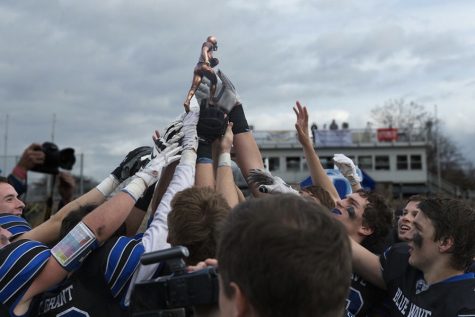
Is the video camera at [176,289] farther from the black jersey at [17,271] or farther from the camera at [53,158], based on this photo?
the camera at [53,158]

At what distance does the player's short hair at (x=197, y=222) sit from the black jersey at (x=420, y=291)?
1198 millimetres

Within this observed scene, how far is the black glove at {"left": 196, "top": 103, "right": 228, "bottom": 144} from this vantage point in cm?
290

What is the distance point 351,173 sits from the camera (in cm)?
467

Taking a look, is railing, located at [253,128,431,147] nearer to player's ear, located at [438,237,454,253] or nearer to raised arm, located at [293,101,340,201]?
raised arm, located at [293,101,340,201]

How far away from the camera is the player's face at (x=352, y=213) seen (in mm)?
3414

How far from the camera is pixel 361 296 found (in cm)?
307

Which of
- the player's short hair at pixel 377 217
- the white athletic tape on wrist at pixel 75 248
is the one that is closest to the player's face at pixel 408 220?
the player's short hair at pixel 377 217

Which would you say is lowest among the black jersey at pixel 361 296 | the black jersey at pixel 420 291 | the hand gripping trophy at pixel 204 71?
the black jersey at pixel 361 296

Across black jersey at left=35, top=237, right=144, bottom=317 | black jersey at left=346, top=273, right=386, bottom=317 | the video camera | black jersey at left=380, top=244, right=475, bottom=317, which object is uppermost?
the video camera

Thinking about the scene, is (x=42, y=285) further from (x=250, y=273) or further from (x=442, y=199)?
(x=442, y=199)

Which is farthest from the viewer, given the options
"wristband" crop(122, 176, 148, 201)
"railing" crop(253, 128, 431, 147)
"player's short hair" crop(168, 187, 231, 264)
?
"railing" crop(253, 128, 431, 147)

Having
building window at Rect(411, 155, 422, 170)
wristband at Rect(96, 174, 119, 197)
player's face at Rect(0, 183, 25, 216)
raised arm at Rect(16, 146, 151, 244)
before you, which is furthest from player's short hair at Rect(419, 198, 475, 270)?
building window at Rect(411, 155, 422, 170)

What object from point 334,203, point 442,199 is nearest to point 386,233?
point 334,203

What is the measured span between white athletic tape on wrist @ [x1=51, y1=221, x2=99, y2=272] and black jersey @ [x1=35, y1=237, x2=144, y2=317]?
3.8 inches
